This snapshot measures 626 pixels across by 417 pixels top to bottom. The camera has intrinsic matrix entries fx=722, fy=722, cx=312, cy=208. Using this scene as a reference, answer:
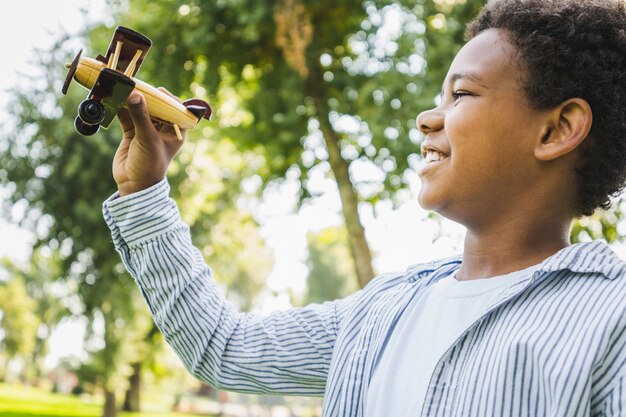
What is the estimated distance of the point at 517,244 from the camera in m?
1.59

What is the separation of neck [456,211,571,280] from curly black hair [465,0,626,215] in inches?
4.1

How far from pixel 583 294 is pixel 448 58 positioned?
7.42m

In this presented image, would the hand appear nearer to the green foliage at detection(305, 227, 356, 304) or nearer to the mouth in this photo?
the mouth

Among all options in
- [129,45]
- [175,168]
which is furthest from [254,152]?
[129,45]

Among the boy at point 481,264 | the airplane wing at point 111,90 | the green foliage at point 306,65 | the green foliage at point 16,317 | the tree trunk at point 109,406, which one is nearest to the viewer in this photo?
the boy at point 481,264

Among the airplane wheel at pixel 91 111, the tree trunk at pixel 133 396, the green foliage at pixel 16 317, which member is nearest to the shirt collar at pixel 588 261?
the airplane wheel at pixel 91 111

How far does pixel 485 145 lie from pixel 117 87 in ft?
2.65

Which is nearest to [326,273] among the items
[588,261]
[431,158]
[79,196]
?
[79,196]

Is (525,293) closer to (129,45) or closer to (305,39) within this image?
(129,45)

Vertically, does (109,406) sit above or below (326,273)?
below

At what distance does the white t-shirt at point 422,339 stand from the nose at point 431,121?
1.17 ft

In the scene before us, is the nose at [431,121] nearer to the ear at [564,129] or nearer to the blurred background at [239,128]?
the ear at [564,129]

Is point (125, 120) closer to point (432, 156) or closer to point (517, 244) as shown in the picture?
point (432, 156)

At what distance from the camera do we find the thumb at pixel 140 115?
5.27ft
